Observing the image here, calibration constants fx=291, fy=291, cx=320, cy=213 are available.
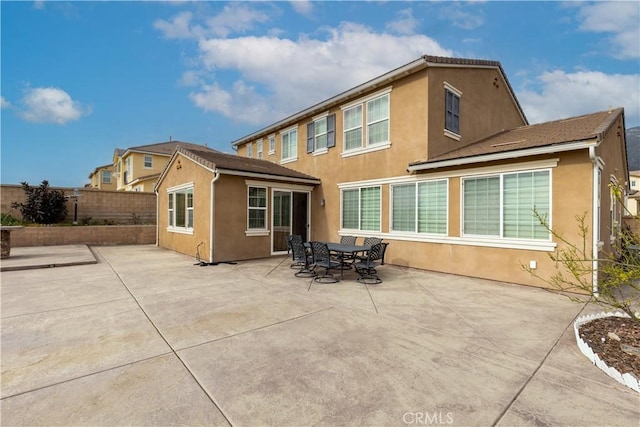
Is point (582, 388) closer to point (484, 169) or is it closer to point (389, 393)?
point (389, 393)

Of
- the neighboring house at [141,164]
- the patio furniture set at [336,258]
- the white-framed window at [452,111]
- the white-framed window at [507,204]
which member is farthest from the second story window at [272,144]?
the neighboring house at [141,164]

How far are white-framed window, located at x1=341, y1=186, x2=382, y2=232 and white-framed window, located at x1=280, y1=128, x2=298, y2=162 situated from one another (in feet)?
13.4

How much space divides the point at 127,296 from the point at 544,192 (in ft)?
31.9

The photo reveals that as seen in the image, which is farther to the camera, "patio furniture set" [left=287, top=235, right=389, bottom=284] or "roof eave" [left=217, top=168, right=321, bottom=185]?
"roof eave" [left=217, top=168, right=321, bottom=185]

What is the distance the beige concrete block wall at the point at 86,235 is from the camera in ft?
44.2

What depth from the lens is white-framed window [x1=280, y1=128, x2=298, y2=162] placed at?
14496 millimetres

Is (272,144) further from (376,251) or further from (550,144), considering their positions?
(550,144)

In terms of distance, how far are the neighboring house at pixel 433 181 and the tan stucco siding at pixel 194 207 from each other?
108 millimetres

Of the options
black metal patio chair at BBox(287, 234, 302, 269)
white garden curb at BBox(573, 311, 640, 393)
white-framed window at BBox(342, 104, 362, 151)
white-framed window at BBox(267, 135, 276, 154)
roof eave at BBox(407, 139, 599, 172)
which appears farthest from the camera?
white-framed window at BBox(267, 135, 276, 154)

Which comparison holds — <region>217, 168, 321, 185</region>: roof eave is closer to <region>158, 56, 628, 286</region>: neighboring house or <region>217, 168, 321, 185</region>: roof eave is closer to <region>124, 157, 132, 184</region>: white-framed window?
<region>158, 56, 628, 286</region>: neighboring house

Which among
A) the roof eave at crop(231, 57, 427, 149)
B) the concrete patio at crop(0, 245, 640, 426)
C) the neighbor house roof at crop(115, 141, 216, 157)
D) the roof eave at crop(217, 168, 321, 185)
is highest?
the neighbor house roof at crop(115, 141, 216, 157)

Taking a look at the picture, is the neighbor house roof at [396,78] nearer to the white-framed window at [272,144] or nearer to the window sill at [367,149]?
the white-framed window at [272,144]

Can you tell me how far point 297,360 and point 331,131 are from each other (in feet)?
34.3

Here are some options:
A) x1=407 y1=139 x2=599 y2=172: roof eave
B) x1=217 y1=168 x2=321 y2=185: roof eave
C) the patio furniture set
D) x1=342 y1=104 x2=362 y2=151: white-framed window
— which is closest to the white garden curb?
x1=407 y1=139 x2=599 y2=172: roof eave
